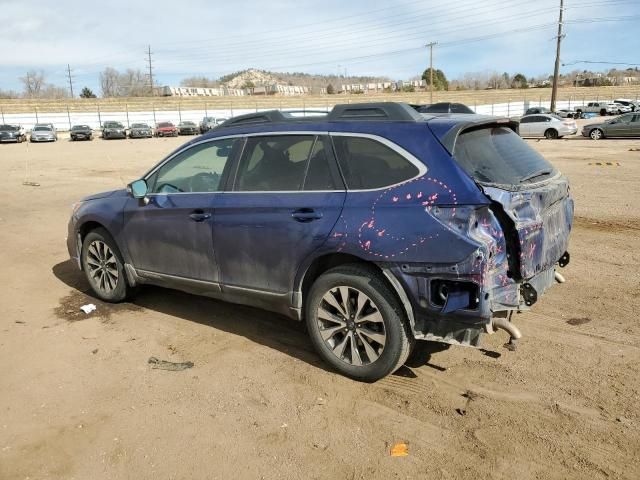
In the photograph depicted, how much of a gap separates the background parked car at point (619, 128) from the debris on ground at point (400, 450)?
28402 millimetres

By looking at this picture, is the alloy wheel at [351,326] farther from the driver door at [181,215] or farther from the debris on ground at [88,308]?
the debris on ground at [88,308]

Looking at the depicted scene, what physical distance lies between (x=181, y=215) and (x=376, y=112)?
6.36 feet

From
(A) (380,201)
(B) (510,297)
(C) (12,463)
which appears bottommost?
(C) (12,463)

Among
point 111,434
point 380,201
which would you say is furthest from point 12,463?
point 380,201

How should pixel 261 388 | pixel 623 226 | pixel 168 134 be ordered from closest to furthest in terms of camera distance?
1. pixel 261 388
2. pixel 623 226
3. pixel 168 134

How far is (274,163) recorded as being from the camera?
13.9ft

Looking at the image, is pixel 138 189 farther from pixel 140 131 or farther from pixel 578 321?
pixel 140 131

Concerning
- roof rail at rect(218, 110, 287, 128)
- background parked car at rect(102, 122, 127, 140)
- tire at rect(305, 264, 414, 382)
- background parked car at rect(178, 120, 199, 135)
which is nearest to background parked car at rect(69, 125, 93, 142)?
background parked car at rect(102, 122, 127, 140)

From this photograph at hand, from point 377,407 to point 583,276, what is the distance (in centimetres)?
343

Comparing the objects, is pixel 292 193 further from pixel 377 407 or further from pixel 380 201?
pixel 377 407

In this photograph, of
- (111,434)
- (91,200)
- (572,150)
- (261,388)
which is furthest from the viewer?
(572,150)

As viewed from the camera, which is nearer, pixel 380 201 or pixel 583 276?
pixel 380 201

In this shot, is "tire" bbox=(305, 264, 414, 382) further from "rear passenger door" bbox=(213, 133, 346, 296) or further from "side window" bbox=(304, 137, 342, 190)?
"side window" bbox=(304, 137, 342, 190)

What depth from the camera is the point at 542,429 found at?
3.18 m
